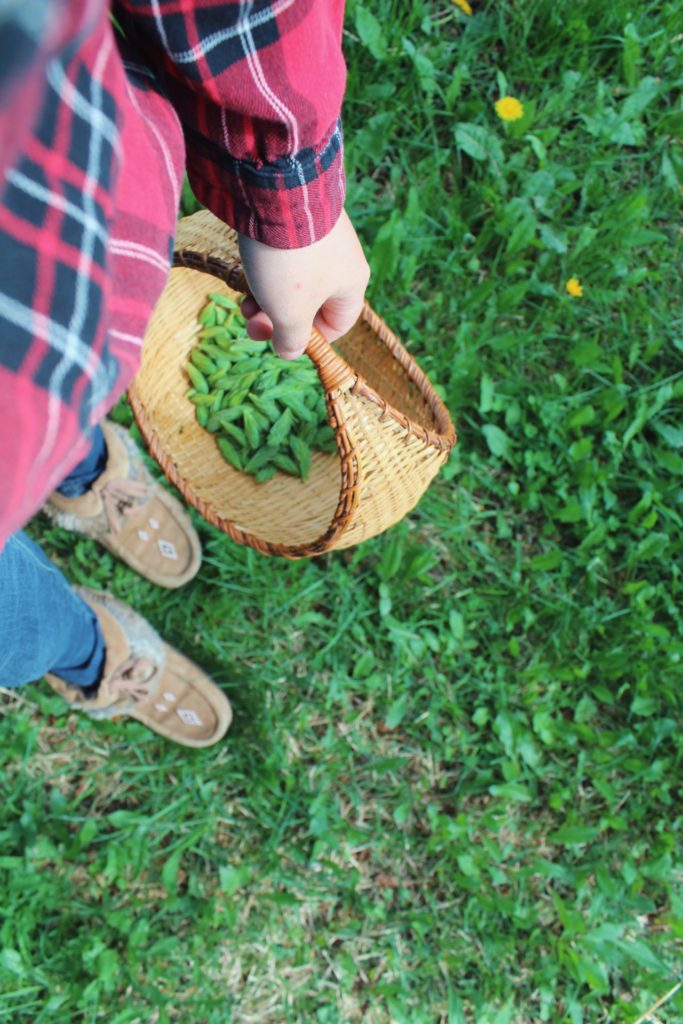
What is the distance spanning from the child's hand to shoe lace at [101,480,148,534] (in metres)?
0.69

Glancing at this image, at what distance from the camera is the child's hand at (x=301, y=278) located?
0.86 meters

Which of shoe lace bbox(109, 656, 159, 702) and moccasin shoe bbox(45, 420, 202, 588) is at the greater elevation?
→ moccasin shoe bbox(45, 420, 202, 588)

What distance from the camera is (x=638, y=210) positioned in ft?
5.90

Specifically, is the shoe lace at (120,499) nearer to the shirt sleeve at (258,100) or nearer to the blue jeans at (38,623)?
the blue jeans at (38,623)

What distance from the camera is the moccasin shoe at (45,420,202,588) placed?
1616 millimetres

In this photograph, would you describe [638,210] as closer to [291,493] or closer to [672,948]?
[291,493]

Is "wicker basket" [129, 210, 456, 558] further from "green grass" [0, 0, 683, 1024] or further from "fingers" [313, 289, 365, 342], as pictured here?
"green grass" [0, 0, 683, 1024]

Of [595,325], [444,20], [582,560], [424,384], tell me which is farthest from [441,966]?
[444,20]

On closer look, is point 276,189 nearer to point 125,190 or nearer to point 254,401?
point 125,190

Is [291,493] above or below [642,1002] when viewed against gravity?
above

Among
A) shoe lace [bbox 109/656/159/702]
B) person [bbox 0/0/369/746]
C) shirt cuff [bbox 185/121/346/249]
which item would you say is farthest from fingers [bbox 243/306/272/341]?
shoe lace [bbox 109/656/159/702]

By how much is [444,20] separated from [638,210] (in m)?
0.63

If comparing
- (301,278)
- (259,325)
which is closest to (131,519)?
(259,325)

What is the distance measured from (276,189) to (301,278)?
0.39 feet
